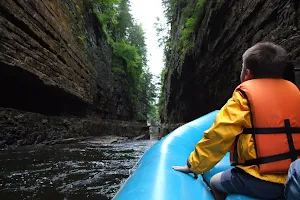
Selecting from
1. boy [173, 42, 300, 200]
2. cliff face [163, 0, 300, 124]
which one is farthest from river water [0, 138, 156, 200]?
cliff face [163, 0, 300, 124]

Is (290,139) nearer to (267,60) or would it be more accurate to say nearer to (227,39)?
(267,60)

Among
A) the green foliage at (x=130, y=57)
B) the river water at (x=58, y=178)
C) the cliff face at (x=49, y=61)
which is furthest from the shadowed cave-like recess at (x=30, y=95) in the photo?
the green foliage at (x=130, y=57)

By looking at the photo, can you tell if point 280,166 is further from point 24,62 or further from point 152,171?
point 24,62

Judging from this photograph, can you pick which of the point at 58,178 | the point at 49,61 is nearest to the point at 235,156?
the point at 58,178

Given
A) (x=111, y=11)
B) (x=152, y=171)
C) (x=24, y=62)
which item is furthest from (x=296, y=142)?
(x=111, y=11)

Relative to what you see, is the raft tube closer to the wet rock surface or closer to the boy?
the boy

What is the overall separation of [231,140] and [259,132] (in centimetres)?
17

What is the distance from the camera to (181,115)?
15.4 meters

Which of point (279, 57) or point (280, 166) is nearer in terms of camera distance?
point (280, 166)

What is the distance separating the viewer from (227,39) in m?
6.34

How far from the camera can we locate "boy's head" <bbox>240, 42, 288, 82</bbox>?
1.28 m

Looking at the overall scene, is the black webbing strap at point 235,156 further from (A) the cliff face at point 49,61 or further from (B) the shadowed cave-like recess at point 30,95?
(B) the shadowed cave-like recess at point 30,95

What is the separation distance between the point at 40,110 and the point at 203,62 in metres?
6.66

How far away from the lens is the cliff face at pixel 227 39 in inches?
141
